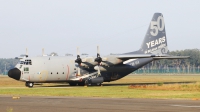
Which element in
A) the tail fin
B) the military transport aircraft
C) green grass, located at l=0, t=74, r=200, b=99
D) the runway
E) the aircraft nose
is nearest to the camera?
the runway

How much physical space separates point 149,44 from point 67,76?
13010mm

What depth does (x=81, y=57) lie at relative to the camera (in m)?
54.7

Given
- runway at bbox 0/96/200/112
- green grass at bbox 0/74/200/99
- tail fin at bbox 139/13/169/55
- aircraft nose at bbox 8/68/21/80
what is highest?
tail fin at bbox 139/13/169/55

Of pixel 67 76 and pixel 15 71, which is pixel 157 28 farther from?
pixel 15 71

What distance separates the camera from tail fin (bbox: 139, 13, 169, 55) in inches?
2343

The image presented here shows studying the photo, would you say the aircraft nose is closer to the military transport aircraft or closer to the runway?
the military transport aircraft

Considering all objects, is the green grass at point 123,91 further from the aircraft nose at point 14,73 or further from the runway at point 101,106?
the runway at point 101,106

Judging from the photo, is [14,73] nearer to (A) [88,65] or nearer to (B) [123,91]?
(A) [88,65]

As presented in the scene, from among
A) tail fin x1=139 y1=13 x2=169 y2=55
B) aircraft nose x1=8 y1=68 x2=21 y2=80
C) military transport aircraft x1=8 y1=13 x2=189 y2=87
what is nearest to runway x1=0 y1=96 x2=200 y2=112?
aircraft nose x1=8 y1=68 x2=21 y2=80

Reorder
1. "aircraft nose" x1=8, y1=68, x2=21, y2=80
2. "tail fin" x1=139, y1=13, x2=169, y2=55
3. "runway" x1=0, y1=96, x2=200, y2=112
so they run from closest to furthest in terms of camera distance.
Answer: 1. "runway" x1=0, y1=96, x2=200, y2=112
2. "aircraft nose" x1=8, y1=68, x2=21, y2=80
3. "tail fin" x1=139, y1=13, x2=169, y2=55

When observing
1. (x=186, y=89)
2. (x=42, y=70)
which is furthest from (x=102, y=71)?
(x=186, y=89)

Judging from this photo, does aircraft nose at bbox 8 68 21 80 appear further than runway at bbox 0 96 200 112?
Yes

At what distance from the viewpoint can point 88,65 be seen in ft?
178

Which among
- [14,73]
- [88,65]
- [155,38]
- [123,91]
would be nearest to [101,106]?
[123,91]
